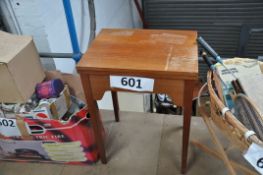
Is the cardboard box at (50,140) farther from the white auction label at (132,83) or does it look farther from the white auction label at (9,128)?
the white auction label at (132,83)

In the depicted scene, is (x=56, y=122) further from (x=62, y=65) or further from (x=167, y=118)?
(x=167, y=118)

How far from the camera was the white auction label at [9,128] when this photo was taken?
126cm

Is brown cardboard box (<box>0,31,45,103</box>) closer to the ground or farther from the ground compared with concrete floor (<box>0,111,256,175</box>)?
farther from the ground

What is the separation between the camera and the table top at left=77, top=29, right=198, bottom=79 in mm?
976

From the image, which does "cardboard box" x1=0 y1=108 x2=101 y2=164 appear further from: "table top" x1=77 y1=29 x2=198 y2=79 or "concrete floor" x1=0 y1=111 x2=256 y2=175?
"table top" x1=77 y1=29 x2=198 y2=79

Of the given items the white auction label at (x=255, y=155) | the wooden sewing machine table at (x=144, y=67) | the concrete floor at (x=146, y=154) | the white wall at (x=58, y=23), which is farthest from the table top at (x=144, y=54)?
the concrete floor at (x=146, y=154)

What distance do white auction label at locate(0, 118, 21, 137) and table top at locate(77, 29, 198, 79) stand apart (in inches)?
20.4

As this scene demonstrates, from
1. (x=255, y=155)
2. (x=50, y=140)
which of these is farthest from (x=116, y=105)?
(x=255, y=155)

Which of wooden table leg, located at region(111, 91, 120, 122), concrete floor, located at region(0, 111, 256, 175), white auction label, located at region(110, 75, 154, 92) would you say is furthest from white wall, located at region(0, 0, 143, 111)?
white auction label, located at region(110, 75, 154, 92)

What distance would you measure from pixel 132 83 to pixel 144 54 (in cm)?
14

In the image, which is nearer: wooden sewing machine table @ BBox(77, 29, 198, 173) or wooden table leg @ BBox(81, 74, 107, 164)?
wooden sewing machine table @ BBox(77, 29, 198, 173)

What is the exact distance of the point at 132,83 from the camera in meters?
1.02

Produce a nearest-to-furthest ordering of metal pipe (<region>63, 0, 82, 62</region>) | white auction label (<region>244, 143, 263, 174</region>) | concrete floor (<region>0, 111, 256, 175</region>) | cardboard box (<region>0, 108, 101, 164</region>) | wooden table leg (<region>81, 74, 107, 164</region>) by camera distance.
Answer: white auction label (<region>244, 143, 263, 174</region>) < wooden table leg (<region>81, 74, 107, 164</region>) < cardboard box (<region>0, 108, 101, 164</region>) < concrete floor (<region>0, 111, 256, 175</region>) < metal pipe (<region>63, 0, 82, 62</region>)

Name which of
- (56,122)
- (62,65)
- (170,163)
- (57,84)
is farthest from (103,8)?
(170,163)
